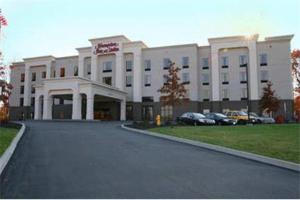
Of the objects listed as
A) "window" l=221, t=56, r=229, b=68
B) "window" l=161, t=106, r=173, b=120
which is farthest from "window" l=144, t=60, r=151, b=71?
"window" l=221, t=56, r=229, b=68

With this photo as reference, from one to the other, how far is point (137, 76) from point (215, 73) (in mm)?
13032

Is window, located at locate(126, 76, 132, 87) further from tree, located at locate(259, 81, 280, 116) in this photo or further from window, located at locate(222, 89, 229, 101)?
tree, located at locate(259, 81, 280, 116)

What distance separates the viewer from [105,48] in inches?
2016

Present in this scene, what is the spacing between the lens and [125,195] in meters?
5.80

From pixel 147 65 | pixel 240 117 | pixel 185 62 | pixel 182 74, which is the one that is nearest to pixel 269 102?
pixel 240 117

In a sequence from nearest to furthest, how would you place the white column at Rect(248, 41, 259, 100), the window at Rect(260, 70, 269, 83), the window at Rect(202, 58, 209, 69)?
the white column at Rect(248, 41, 259, 100)
the window at Rect(260, 70, 269, 83)
the window at Rect(202, 58, 209, 69)

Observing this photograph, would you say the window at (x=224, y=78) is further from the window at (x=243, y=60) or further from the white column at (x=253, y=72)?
the white column at (x=253, y=72)

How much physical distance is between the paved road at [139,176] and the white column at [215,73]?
37.3 meters

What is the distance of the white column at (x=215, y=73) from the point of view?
155 feet

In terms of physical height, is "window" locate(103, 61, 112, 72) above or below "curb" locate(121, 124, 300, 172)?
above

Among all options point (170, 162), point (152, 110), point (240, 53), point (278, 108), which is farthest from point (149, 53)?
point (170, 162)

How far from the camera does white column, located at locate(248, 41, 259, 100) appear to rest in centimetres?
4550

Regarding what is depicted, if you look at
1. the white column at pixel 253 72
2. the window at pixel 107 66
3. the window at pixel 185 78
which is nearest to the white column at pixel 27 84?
the window at pixel 107 66

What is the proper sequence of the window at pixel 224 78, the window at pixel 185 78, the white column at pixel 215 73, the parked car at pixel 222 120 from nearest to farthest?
the parked car at pixel 222 120 → the white column at pixel 215 73 → the window at pixel 224 78 → the window at pixel 185 78
